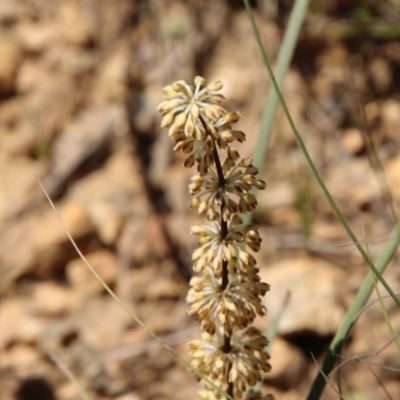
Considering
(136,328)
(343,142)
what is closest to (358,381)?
(136,328)

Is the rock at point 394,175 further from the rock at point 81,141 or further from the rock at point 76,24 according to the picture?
the rock at point 76,24

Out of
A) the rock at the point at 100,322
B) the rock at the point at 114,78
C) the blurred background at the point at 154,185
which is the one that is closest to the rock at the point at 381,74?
the blurred background at the point at 154,185

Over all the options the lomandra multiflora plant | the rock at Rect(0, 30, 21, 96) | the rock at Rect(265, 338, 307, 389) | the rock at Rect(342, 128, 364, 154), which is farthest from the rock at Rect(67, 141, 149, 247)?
the lomandra multiflora plant

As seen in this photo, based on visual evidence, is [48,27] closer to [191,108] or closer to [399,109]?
[399,109]

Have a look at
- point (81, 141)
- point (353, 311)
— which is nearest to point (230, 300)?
point (353, 311)

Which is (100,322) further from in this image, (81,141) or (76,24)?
(76,24)

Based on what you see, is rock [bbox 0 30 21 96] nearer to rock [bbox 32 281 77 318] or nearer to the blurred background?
the blurred background
